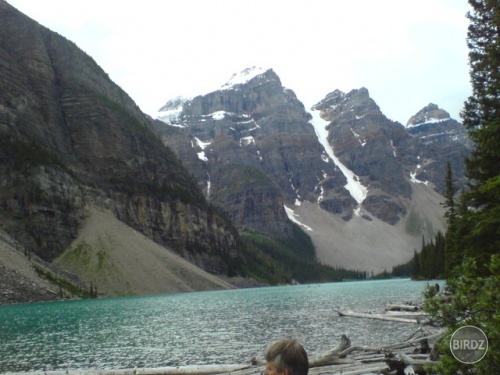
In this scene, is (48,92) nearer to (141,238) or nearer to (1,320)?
(141,238)

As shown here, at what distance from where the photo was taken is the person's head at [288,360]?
606cm

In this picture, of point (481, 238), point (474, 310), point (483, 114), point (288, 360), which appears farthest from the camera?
point (483, 114)

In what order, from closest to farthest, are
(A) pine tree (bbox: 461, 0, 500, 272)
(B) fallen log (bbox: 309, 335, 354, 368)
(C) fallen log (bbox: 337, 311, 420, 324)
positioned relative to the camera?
1. (B) fallen log (bbox: 309, 335, 354, 368)
2. (A) pine tree (bbox: 461, 0, 500, 272)
3. (C) fallen log (bbox: 337, 311, 420, 324)

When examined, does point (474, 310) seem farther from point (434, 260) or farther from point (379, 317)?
point (434, 260)

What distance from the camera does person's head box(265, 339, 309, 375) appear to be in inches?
239

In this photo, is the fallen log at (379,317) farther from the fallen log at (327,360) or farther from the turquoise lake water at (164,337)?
the fallen log at (327,360)

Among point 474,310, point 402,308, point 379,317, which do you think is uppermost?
point 474,310

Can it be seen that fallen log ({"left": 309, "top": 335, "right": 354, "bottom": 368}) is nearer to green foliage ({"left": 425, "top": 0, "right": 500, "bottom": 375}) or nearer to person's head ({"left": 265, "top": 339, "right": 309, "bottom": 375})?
green foliage ({"left": 425, "top": 0, "right": 500, "bottom": 375})

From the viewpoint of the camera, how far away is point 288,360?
606cm

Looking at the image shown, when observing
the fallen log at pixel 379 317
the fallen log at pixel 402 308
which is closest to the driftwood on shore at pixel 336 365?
the fallen log at pixel 379 317

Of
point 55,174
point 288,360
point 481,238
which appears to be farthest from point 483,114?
point 55,174

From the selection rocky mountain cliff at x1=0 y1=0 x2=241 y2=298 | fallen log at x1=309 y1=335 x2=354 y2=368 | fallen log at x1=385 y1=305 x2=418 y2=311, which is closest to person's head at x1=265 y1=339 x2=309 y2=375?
fallen log at x1=309 y1=335 x2=354 y2=368

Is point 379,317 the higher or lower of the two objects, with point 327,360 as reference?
lower

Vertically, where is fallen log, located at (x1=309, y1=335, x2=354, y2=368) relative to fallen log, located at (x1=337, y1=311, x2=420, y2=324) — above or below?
above
